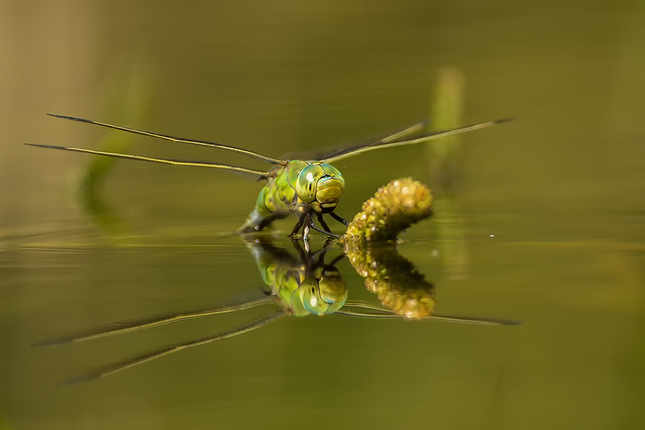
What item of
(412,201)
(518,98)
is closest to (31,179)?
(518,98)

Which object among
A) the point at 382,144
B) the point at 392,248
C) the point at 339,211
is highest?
the point at 382,144

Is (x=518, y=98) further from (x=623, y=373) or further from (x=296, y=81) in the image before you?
(x=623, y=373)

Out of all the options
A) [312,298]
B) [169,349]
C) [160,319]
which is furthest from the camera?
[312,298]

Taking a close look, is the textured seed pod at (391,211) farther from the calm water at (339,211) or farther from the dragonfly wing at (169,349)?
the dragonfly wing at (169,349)

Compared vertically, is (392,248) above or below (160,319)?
above

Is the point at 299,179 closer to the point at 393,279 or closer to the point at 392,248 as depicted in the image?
the point at 392,248

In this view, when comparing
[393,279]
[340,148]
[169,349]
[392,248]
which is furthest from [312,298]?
[340,148]

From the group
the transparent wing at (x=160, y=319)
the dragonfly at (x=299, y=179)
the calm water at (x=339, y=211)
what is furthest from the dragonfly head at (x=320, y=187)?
the transparent wing at (x=160, y=319)
